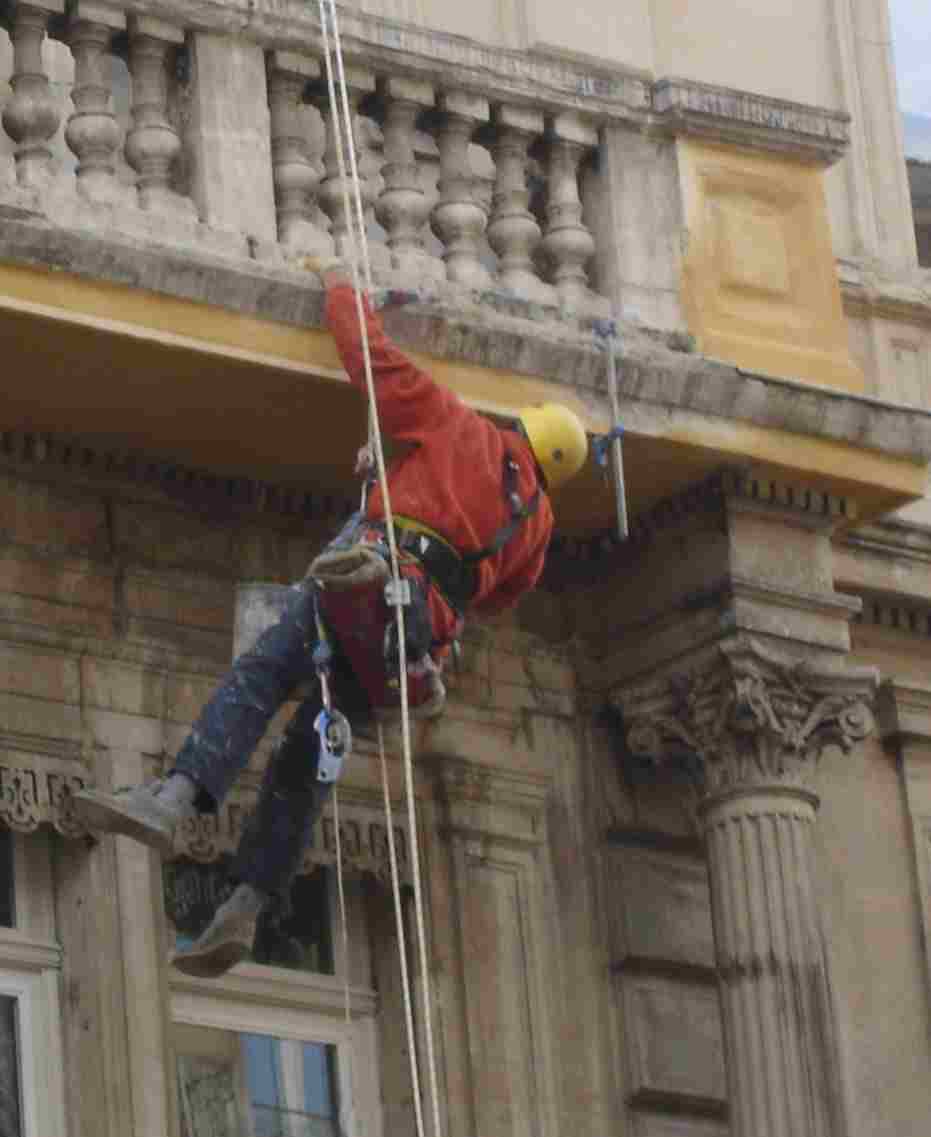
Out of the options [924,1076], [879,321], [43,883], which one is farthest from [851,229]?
[43,883]

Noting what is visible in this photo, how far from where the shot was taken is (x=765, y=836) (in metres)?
18.2

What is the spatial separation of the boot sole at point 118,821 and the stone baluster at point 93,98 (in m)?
1.99

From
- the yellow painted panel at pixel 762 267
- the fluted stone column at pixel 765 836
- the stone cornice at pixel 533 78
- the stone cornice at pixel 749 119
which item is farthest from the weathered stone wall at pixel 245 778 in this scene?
the stone cornice at pixel 749 119

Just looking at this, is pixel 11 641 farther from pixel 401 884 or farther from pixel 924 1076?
pixel 924 1076

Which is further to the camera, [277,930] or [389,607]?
[277,930]

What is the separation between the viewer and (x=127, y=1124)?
56.8 ft

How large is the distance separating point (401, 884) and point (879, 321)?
10.2ft

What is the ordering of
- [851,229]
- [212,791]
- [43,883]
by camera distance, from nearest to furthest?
1. [212,791]
2. [43,883]
3. [851,229]

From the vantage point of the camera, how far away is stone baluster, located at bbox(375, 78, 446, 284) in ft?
59.0

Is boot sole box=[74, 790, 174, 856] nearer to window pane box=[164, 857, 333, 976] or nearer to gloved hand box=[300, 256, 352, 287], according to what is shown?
window pane box=[164, 857, 333, 976]

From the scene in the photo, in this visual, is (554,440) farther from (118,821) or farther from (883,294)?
(883,294)

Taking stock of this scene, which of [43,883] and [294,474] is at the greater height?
[294,474]

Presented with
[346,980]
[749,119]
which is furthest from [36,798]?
[749,119]

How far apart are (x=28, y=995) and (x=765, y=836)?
231cm
